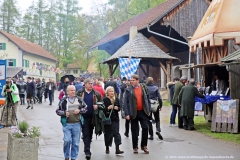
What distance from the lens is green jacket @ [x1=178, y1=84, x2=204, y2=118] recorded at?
1356 cm

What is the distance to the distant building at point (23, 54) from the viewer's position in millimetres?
56344

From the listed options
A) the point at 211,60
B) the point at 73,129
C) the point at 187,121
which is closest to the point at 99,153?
the point at 73,129

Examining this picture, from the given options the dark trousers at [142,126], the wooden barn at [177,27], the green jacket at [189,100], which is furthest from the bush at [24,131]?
the wooden barn at [177,27]

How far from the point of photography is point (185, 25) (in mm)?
29094

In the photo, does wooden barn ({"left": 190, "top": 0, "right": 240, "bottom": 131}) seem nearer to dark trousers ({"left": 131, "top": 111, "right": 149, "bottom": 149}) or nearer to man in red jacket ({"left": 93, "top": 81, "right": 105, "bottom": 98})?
man in red jacket ({"left": 93, "top": 81, "right": 105, "bottom": 98})

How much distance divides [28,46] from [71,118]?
5523 cm

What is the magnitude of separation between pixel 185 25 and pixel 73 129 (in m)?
22.3

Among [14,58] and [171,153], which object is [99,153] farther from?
[14,58]

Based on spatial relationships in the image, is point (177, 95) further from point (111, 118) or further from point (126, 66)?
point (126, 66)

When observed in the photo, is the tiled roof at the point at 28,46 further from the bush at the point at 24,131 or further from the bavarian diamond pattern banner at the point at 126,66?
the bush at the point at 24,131

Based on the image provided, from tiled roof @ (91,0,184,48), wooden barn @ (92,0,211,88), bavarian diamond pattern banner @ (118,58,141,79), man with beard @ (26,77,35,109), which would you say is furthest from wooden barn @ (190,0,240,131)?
tiled roof @ (91,0,184,48)

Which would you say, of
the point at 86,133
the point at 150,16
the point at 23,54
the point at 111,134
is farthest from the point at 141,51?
the point at 23,54

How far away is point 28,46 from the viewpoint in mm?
61469

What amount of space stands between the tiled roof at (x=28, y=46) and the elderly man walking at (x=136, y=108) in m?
48.6
